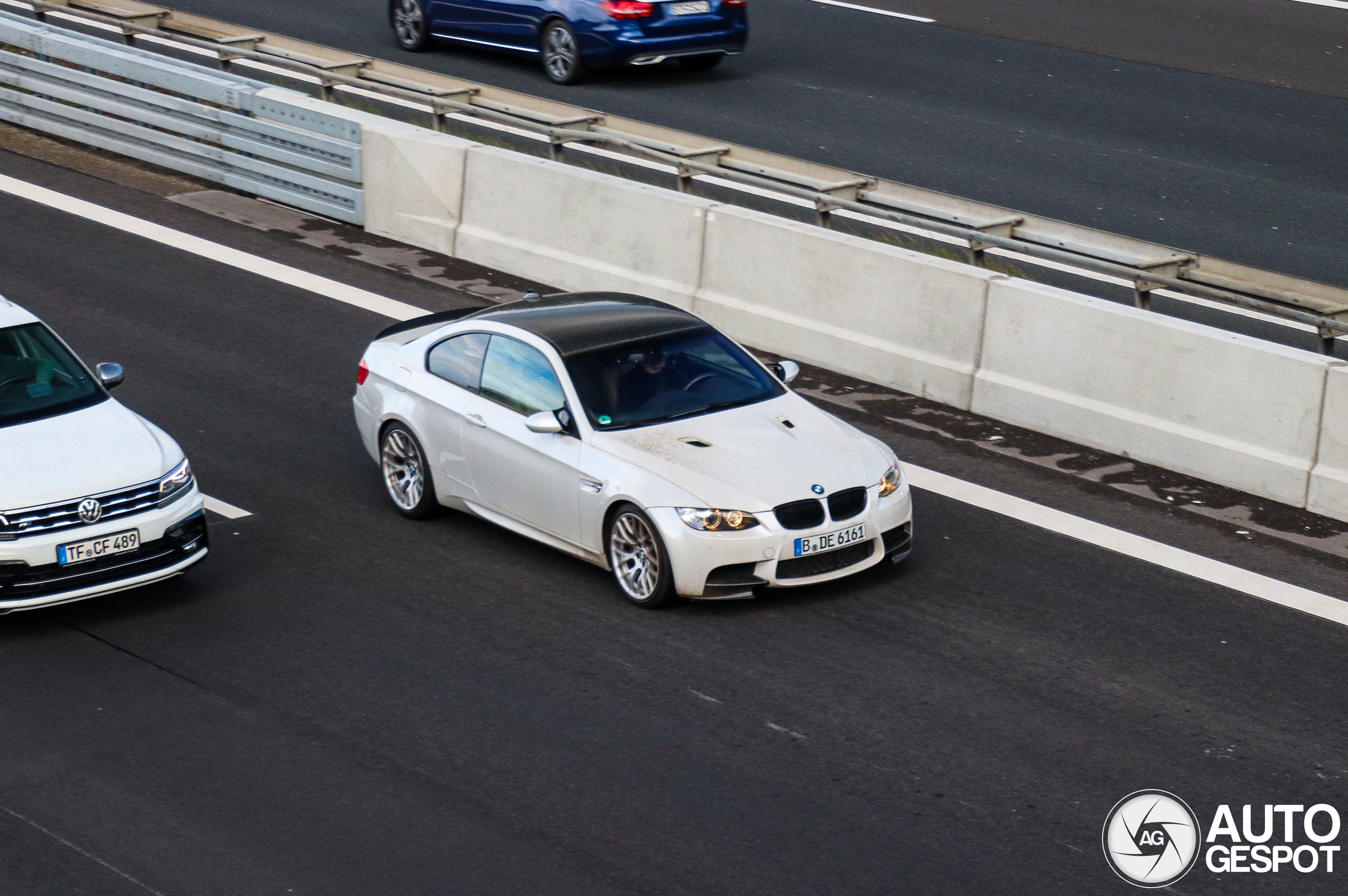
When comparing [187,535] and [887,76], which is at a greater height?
[887,76]

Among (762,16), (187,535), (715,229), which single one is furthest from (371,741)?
(762,16)

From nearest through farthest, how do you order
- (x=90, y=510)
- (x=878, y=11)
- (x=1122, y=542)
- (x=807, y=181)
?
(x=90, y=510) → (x=1122, y=542) → (x=807, y=181) → (x=878, y=11)

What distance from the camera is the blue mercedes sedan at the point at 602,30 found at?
22.0 m

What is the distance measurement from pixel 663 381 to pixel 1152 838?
4292 mm

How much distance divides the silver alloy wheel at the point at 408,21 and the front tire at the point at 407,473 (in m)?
13.6

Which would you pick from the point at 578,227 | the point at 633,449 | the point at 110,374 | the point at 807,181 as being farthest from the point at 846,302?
the point at 110,374

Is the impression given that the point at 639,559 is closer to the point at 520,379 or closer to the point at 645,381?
the point at 645,381

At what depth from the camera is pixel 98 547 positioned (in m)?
9.62

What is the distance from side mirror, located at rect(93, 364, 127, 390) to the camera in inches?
422

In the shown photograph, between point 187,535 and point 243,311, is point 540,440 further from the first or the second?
point 243,311

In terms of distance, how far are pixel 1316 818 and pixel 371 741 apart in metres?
4.28

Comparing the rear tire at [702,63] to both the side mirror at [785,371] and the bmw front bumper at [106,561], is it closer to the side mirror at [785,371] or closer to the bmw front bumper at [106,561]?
the side mirror at [785,371]

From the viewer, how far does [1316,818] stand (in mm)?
7754

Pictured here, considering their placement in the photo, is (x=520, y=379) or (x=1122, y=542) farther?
(x=1122, y=542)
